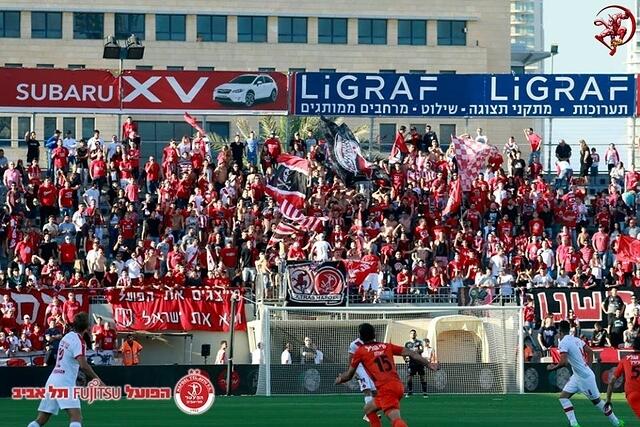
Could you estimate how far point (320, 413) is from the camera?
28578mm

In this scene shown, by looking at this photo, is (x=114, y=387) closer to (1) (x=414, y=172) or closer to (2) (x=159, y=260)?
(2) (x=159, y=260)

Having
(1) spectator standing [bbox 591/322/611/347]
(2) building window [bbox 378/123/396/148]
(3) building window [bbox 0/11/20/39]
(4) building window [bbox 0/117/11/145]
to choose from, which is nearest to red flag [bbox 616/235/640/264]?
(1) spectator standing [bbox 591/322/611/347]

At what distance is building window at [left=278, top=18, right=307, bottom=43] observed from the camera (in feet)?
280

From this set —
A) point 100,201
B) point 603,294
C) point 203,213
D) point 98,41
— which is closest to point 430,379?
point 603,294

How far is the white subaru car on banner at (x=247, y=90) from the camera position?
47.1m

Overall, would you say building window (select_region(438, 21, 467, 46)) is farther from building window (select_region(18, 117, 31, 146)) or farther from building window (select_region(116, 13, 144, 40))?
building window (select_region(18, 117, 31, 146))

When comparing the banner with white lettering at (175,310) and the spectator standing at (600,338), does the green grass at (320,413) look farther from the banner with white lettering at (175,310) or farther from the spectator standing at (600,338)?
the banner with white lettering at (175,310)

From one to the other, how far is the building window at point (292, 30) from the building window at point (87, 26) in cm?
986

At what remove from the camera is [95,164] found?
43.2m

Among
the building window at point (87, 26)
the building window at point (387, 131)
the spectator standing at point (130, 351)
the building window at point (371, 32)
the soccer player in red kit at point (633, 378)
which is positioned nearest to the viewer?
the soccer player in red kit at point (633, 378)

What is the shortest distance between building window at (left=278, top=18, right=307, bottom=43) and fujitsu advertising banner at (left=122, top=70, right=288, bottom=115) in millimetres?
38042

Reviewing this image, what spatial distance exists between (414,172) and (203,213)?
6.69 meters

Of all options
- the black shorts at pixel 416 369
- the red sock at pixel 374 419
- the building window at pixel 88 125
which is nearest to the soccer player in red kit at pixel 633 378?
the red sock at pixel 374 419

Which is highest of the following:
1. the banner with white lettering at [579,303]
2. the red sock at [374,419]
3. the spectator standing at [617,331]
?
the banner with white lettering at [579,303]
